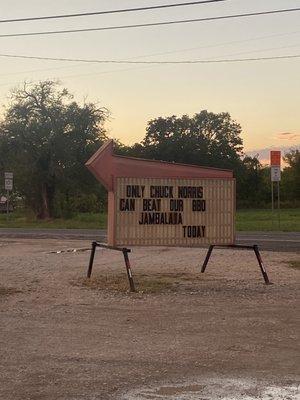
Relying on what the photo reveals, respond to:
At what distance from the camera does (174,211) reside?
12.1 m

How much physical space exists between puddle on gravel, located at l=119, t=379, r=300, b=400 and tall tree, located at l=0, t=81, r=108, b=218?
35.9 metres

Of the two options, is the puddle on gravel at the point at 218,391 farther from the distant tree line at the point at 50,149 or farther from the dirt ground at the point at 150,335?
the distant tree line at the point at 50,149

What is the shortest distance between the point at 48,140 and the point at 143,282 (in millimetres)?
30653

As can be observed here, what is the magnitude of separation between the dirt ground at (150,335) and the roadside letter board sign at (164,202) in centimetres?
85

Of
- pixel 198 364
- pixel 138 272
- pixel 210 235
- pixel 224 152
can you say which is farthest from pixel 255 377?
pixel 224 152

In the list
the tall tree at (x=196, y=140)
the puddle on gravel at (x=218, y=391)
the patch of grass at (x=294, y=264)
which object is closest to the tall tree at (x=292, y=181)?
the tall tree at (x=196, y=140)

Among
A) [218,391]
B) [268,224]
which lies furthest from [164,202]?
[268,224]

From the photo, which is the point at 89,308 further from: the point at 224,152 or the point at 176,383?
the point at 224,152

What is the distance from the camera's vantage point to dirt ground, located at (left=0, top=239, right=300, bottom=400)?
5.41 metres

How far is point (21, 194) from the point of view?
146 feet

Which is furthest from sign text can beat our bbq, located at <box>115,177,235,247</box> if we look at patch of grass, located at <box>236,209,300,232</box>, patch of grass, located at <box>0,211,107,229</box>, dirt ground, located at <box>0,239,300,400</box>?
patch of grass, located at <box>0,211,107,229</box>

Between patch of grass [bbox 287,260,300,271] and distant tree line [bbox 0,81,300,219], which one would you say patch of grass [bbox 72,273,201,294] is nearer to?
patch of grass [bbox 287,260,300,271]

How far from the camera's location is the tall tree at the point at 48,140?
41156mm

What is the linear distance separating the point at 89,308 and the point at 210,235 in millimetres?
3921
